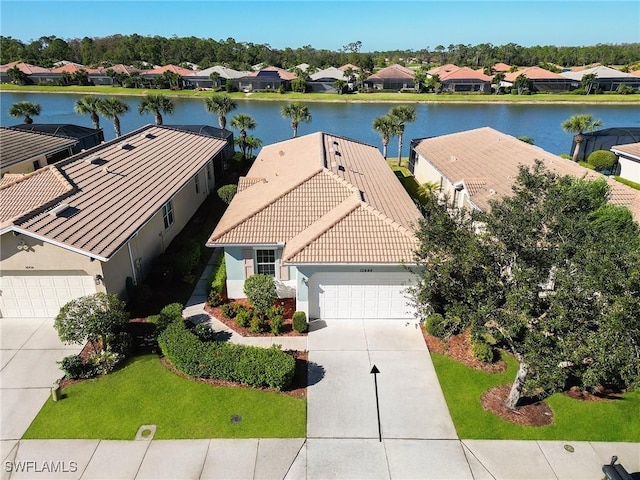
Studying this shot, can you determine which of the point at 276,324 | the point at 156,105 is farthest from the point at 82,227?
the point at 156,105

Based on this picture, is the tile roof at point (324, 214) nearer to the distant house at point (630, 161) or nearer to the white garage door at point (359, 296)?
the white garage door at point (359, 296)

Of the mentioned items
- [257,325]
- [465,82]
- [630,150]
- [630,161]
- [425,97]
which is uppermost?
[465,82]

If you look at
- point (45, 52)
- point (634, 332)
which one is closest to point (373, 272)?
point (634, 332)

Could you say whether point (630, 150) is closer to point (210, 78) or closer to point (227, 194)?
point (227, 194)

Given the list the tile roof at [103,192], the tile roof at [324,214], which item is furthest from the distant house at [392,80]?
the tile roof at [324,214]

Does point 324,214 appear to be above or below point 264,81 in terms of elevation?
below

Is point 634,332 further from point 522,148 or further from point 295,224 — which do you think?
point 522,148

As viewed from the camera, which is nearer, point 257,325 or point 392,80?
point 257,325

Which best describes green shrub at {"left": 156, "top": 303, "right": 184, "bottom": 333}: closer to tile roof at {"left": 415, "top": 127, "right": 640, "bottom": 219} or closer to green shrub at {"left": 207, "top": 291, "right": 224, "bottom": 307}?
green shrub at {"left": 207, "top": 291, "right": 224, "bottom": 307}
